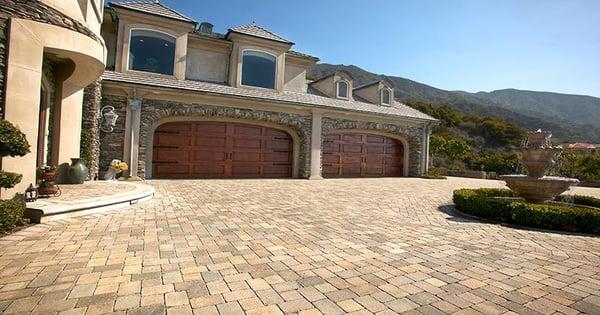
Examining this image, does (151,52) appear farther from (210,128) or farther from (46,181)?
(46,181)

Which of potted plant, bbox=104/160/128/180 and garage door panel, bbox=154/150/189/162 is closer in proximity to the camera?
potted plant, bbox=104/160/128/180

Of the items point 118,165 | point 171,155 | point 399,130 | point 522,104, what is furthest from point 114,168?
point 522,104

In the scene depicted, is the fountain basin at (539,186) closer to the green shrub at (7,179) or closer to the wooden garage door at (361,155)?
the wooden garage door at (361,155)

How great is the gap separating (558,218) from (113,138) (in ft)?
44.9

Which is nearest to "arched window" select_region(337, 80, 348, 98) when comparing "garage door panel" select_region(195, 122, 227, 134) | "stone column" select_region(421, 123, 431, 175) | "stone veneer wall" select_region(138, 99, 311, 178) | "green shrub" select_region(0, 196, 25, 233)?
"stone veneer wall" select_region(138, 99, 311, 178)

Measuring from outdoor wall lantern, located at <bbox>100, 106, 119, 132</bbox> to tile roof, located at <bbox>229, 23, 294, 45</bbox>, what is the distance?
6682 mm

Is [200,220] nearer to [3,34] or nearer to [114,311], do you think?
[114,311]

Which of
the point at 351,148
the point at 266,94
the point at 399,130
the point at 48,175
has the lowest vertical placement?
the point at 48,175

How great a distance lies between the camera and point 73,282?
9.95 feet

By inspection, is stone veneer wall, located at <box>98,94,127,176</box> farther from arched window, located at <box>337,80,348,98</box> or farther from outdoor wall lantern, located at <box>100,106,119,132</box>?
arched window, located at <box>337,80,348,98</box>

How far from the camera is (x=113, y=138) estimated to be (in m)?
11.8

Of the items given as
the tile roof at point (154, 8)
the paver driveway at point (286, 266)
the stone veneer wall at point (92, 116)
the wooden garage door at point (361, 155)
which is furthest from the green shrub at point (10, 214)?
the wooden garage door at point (361, 155)

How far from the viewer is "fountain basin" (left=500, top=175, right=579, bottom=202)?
7.43 m

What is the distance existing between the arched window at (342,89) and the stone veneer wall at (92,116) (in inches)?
460
